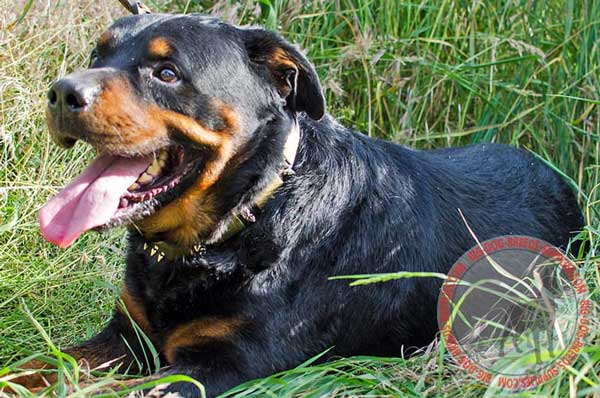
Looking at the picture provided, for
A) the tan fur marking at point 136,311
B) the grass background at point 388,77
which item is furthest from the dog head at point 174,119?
the grass background at point 388,77

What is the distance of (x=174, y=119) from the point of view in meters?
3.00

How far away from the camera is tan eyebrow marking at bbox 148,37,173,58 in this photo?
120 inches

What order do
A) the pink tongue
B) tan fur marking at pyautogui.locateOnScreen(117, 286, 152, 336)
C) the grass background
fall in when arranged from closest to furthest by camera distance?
the pink tongue → tan fur marking at pyautogui.locateOnScreen(117, 286, 152, 336) → the grass background

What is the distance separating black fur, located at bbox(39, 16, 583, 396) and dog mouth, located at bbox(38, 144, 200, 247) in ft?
0.64

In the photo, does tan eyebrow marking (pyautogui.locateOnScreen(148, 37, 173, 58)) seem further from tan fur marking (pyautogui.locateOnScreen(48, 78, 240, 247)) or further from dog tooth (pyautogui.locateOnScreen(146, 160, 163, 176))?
dog tooth (pyautogui.locateOnScreen(146, 160, 163, 176))

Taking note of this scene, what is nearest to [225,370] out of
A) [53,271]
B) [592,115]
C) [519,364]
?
[519,364]

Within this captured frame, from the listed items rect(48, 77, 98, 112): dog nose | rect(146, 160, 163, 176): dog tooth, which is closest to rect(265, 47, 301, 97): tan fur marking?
rect(146, 160, 163, 176): dog tooth

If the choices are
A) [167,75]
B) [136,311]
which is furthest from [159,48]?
[136,311]

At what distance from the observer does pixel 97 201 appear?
A: 9.72ft

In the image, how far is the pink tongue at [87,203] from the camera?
295cm

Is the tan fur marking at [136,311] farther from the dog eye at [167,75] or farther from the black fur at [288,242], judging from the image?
the dog eye at [167,75]

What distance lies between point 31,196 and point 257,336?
1.80 meters

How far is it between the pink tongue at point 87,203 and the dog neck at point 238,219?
0.35 meters

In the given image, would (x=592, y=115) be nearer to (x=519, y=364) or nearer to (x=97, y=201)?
(x=519, y=364)
